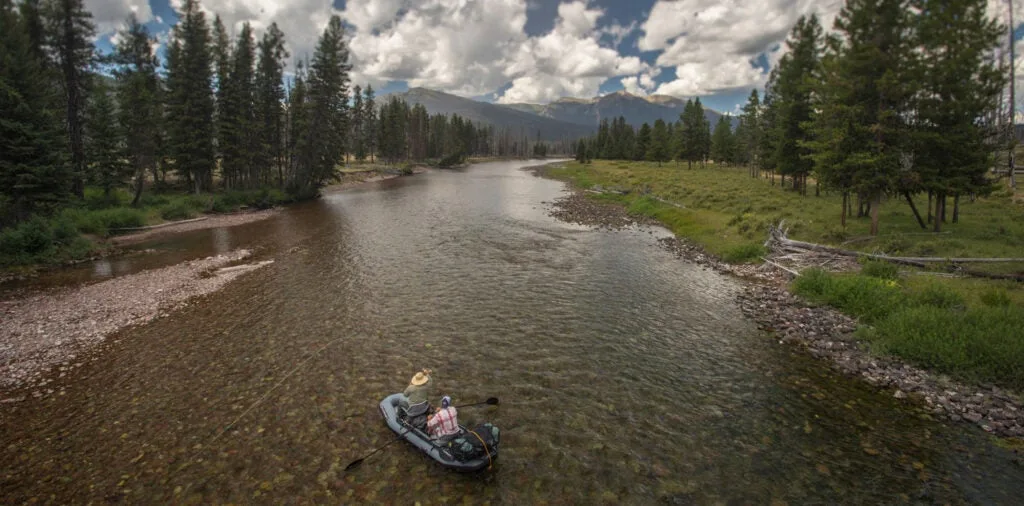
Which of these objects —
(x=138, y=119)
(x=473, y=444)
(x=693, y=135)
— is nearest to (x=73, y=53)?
(x=138, y=119)

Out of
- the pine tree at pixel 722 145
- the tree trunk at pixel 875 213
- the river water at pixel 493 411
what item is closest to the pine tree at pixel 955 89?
the tree trunk at pixel 875 213

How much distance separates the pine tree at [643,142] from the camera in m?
138

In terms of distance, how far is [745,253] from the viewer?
2759cm

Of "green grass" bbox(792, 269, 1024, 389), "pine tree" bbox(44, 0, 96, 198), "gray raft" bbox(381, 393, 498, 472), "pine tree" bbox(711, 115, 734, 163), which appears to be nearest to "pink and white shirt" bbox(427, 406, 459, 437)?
"gray raft" bbox(381, 393, 498, 472)

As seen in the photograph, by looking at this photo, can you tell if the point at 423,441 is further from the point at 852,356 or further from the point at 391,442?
Answer: the point at 852,356

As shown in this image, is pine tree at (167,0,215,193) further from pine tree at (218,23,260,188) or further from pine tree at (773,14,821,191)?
pine tree at (773,14,821,191)

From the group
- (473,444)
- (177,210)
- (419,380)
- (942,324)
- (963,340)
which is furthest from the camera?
(177,210)

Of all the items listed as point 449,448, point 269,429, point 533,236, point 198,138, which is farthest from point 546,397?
point 198,138

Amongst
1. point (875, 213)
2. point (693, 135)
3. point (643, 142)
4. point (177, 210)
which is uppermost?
point (643, 142)

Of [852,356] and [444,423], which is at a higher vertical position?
[852,356]

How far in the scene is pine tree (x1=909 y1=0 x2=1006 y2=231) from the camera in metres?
24.2

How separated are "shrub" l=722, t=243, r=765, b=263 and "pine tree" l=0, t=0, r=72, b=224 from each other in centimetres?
4450

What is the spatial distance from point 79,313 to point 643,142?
141m

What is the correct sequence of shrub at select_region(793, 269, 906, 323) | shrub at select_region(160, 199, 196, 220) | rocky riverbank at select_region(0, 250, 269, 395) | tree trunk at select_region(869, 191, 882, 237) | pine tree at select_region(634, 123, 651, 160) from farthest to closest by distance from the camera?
pine tree at select_region(634, 123, 651, 160)
shrub at select_region(160, 199, 196, 220)
tree trunk at select_region(869, 191, 882, 237)
shrub at select_region(793, 269, 906, 323)
rocky riverbank at select_region(0, 250, 269, 395)
